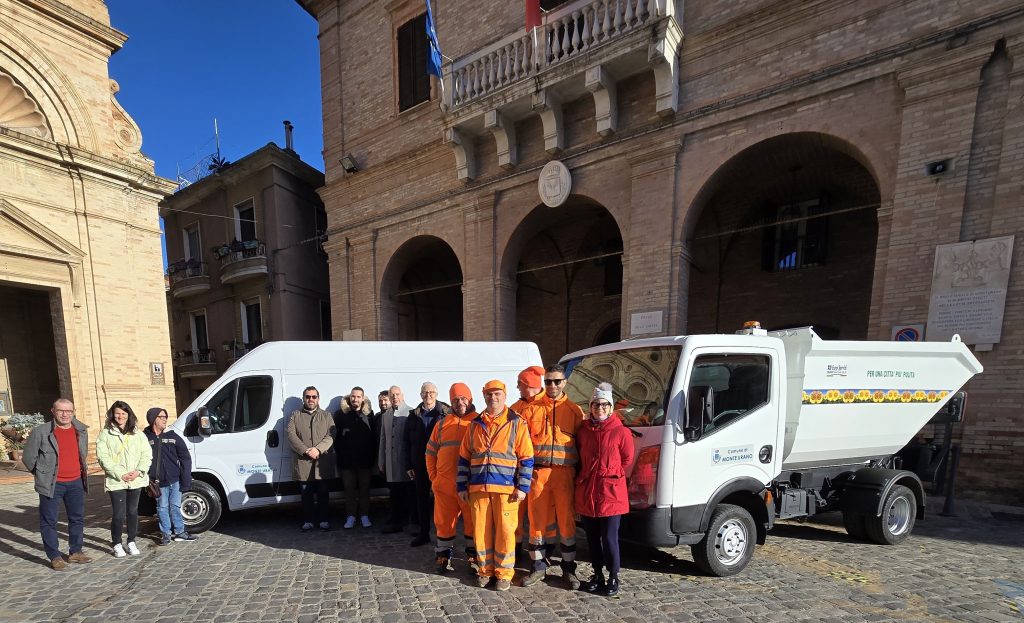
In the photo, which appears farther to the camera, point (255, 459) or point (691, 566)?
point (255, 459)

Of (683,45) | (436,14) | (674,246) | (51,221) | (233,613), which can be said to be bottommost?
(233,613)

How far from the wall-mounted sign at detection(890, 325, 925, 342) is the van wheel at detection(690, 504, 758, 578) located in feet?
15.0

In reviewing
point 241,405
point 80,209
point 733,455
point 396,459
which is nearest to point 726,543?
point 733,455

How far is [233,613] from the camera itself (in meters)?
3.24

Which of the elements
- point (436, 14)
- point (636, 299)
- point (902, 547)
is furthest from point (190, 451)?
point (436, 14)

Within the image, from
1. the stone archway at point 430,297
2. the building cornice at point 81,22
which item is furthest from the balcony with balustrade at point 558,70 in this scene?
the building cornice at point 81,22

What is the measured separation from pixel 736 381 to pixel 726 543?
4.90ft

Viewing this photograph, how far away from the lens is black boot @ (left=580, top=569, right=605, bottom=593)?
11.3ft

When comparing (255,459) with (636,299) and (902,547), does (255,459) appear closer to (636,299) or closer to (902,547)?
(636,299)

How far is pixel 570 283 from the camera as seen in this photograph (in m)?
13.9

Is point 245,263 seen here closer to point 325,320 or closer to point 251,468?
point 325,320

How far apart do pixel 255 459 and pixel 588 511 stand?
4.32 meters

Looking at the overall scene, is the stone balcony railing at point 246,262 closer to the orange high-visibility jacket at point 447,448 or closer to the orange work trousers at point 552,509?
the orange high-visibility jacket at point 447,448

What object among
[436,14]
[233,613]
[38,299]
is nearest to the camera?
[233,613]
